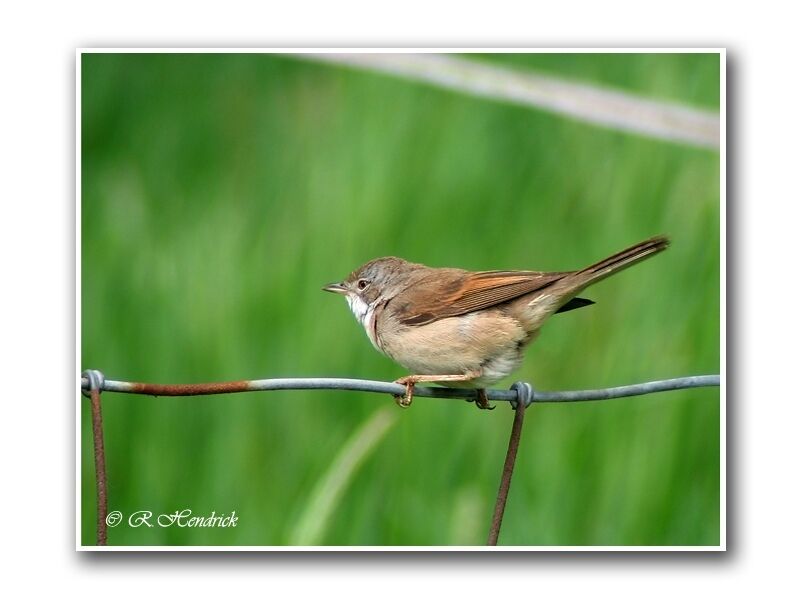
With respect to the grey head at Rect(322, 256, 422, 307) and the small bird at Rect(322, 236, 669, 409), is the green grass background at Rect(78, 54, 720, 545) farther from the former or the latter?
the small bird at Rect(322, 236, 669, 409)

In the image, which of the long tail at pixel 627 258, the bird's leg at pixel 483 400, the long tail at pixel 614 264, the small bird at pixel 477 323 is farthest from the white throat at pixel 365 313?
the long tail at pixel 627 258

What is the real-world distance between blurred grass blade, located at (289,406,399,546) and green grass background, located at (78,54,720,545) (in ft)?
0.31

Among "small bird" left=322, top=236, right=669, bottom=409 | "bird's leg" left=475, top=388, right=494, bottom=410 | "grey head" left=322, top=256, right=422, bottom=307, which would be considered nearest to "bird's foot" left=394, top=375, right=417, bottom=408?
"small bird" left=322, top=236, right=669, bottom=409

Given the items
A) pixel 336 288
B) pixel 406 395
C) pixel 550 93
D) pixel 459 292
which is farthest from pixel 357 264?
pixel 406 395

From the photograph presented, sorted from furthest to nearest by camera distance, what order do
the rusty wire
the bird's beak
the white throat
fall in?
the bird's beak → the white throat → the rusty wire

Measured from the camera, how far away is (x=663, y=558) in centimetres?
464

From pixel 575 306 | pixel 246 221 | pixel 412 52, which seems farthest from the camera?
pixel 246 221

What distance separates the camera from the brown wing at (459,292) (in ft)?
14.5

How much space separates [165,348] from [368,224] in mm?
1063

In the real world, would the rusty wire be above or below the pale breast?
below

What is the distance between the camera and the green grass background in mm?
4918

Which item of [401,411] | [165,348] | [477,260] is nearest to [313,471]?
[401,411]

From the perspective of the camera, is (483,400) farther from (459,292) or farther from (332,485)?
(332,485)
